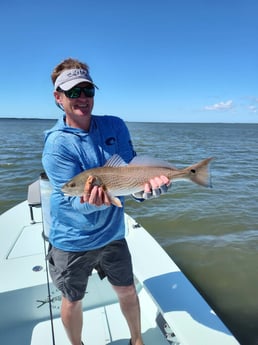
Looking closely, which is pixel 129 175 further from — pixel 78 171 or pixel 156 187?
pixel 78 171

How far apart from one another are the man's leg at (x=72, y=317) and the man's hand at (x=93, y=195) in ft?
3.36

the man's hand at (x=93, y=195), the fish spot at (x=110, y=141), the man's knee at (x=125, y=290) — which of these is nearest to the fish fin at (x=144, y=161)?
the fish spot at (x=110, y=141)

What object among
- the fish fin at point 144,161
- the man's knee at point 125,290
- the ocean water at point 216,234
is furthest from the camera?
the ocean water at point 216,234

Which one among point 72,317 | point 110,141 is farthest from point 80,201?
point 72,317

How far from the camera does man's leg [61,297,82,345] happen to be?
258 centimetres

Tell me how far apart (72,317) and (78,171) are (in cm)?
136

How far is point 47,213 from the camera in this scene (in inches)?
145

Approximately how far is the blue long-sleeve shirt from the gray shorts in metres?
0.08

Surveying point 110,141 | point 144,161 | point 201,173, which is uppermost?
point 110,141

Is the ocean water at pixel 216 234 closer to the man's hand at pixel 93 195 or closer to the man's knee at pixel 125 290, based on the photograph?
the man's knee at pixel 125 290

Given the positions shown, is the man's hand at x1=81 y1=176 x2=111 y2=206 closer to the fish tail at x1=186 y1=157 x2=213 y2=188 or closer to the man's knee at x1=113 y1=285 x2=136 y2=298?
the fish tail at x1=186 y1=157 x2=213 y2=188

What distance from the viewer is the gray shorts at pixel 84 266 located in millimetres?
2484

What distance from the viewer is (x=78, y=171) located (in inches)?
94.7

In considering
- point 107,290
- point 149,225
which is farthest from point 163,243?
point 107,290
